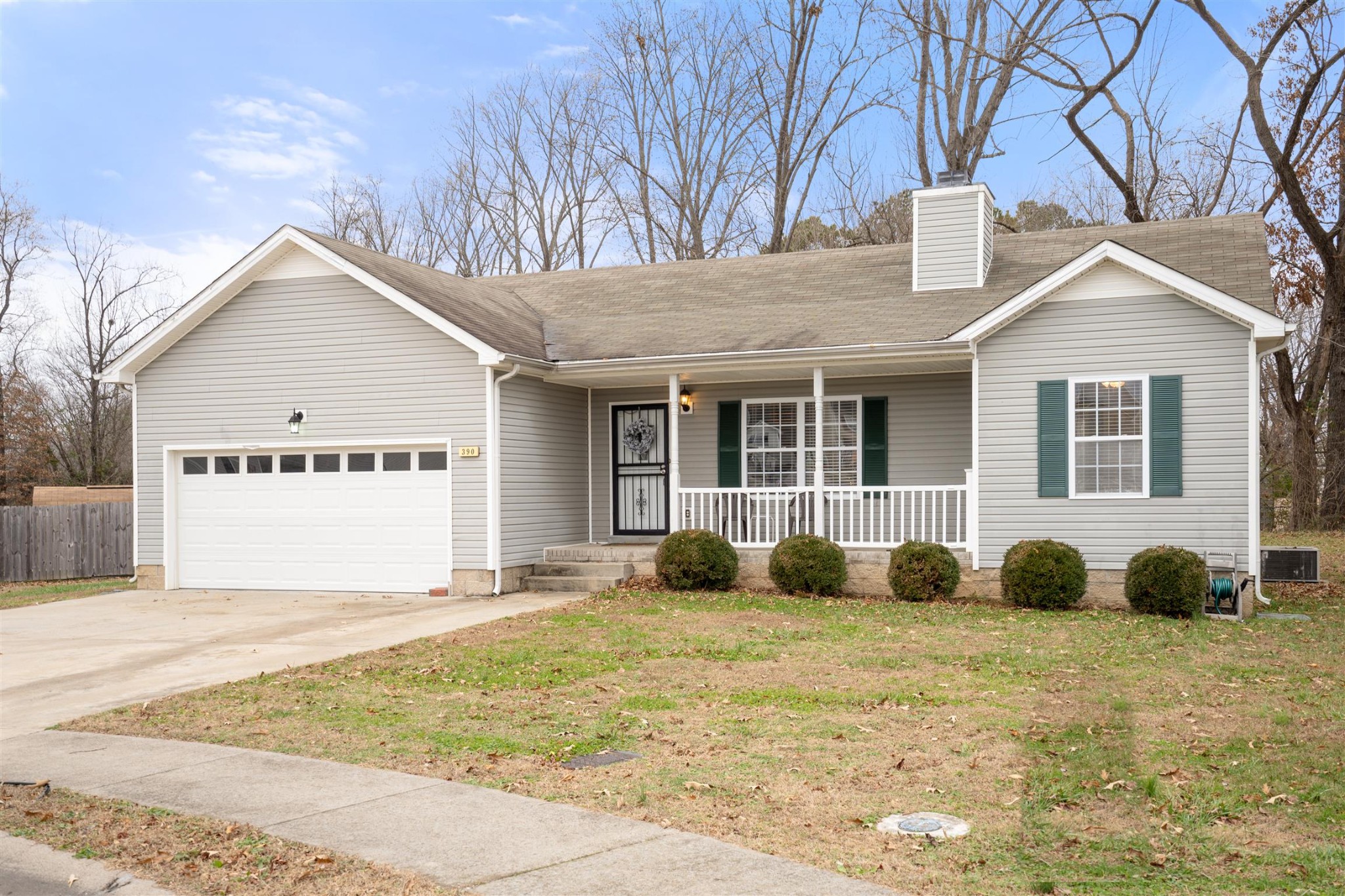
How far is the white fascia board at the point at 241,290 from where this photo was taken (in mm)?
14422

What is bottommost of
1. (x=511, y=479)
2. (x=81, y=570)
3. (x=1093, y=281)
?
(x=81, y=570)

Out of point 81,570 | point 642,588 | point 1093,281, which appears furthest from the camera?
point 81,570

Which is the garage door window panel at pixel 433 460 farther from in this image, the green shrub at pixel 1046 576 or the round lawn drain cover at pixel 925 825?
the round lawn drain cover at pixel 925 825

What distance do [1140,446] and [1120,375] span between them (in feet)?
2.93

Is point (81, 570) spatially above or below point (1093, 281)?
below

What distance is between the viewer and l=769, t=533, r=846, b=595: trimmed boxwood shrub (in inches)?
535

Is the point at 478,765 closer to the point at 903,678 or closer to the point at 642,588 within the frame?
the point at 903,678

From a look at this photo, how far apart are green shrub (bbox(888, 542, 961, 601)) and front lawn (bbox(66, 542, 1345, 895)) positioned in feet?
5.62

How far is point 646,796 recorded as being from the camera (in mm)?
5480

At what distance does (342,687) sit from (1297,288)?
2620cm

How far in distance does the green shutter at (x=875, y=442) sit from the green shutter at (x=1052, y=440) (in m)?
2.54

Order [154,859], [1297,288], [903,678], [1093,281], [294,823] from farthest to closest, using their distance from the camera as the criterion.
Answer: [1297,288], [1093,281], [903,678], [294,823], [154,859]

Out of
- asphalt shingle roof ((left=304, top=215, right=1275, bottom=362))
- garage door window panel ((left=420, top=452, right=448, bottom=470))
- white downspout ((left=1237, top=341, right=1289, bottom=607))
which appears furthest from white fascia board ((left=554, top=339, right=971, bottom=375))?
white downspout ((left=1237, top=341, right=1289, bottom=607))

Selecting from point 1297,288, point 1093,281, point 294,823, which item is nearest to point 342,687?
point 294,823
